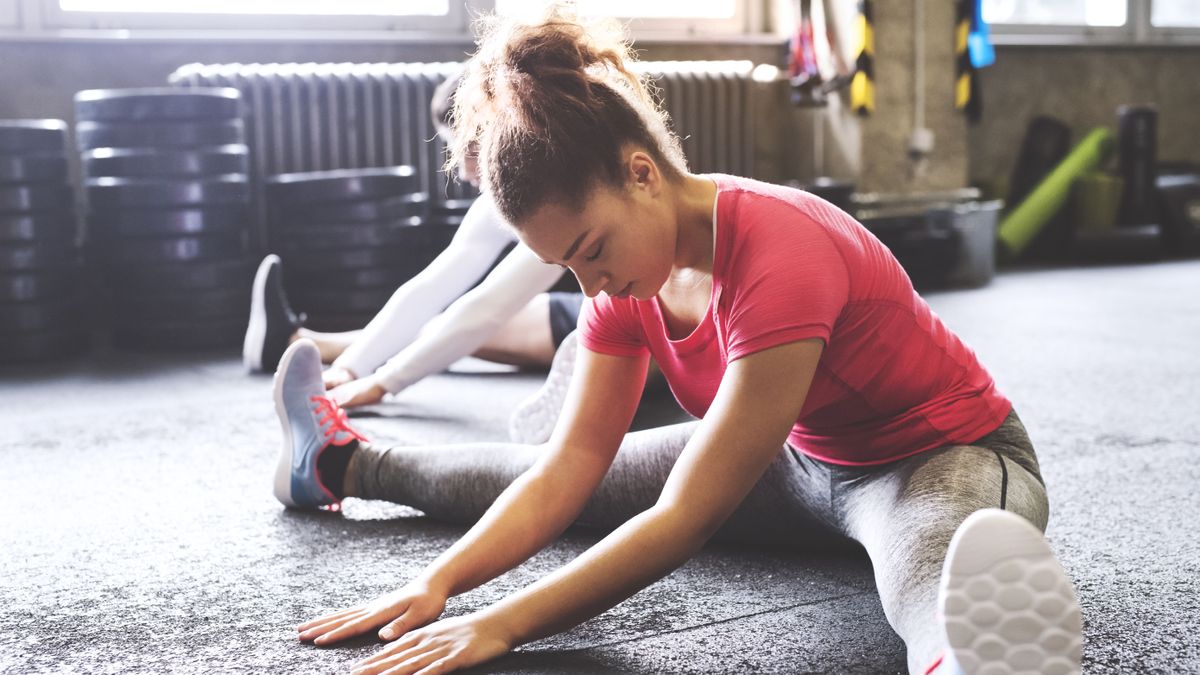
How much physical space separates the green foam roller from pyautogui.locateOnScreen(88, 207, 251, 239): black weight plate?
3805 millimetres

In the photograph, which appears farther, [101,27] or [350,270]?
[101,27]

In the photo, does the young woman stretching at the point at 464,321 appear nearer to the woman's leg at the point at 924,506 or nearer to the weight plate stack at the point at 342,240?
the woman's leg at the point at 924,506

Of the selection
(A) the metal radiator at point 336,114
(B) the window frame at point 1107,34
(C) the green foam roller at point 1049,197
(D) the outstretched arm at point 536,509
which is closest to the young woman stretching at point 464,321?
(D) the outstretched arm at point 536,509

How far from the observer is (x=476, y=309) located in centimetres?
230

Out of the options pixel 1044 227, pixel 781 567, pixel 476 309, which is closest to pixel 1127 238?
pixel 1044 227

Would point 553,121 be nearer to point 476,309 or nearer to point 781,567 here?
point 781,567

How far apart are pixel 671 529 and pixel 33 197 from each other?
2.96m

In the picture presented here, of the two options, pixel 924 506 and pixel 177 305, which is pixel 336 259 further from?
pixel 924 506

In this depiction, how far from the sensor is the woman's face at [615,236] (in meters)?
1.00

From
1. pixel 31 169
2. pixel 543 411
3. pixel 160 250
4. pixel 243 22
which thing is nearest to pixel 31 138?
pixel 31 169

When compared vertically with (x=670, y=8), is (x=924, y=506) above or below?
below

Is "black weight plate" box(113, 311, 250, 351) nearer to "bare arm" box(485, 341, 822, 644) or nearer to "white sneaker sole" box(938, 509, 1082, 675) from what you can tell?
"bare arm" box(485, 341, 822, 644)

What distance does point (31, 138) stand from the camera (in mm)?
3336

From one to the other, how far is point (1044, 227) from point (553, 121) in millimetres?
5538
